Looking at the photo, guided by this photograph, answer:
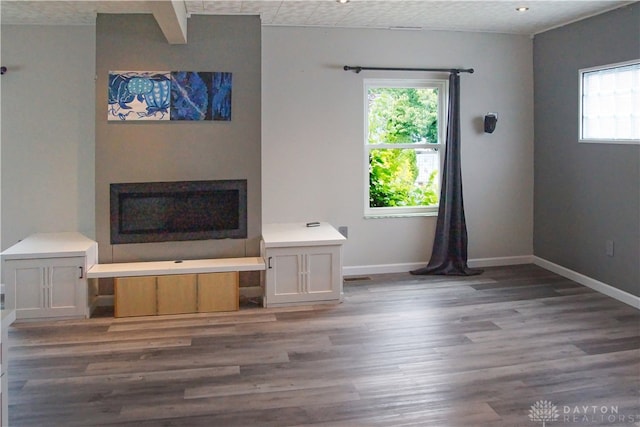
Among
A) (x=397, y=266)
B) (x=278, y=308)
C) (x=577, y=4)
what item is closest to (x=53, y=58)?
(x=278, y=308)

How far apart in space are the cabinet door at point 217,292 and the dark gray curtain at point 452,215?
1.91 metres

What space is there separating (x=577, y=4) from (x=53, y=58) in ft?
14.0

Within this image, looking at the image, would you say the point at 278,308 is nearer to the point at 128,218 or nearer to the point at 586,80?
the point at 128,218

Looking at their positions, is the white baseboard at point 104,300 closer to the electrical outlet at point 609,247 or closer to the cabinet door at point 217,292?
the cabinet door at point 217,292

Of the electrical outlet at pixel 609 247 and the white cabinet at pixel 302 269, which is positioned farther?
the electrical outlet at pixel 609 247

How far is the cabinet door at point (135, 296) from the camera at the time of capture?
14.0 feet

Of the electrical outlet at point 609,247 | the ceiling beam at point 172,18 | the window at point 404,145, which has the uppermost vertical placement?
the ceiling beam at point 172,18

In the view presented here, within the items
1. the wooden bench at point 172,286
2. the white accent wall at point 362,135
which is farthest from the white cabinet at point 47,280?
the white accent wall at point 362,135

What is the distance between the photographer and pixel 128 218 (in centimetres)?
454

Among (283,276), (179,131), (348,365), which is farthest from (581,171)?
(179,131)

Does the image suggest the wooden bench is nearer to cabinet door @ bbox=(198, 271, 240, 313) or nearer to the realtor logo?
cabinet door @ bbox=(198, 271, 240, 313)

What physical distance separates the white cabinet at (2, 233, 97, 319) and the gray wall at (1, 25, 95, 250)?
0.57m

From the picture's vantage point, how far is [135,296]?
430 cm

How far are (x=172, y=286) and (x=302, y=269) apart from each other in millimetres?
1016
